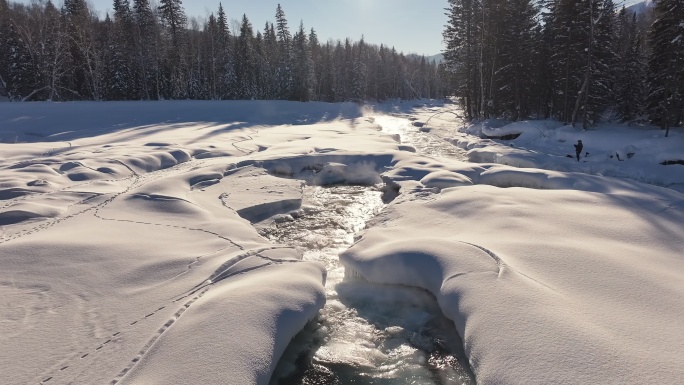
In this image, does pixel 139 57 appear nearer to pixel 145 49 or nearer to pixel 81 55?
pixel 145 49

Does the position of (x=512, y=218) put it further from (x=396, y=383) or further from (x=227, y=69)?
(x=227, y=69)

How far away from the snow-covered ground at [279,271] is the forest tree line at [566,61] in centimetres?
1599

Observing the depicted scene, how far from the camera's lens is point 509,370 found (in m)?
3.80

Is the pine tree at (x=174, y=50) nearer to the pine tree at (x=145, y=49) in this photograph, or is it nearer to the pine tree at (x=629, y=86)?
the pine tree at (x=145, y=49)

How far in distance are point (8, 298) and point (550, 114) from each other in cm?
3728

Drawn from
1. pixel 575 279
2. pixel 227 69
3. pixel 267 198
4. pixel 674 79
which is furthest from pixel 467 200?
pixel 227 69

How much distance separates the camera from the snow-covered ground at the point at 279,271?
3.88 m

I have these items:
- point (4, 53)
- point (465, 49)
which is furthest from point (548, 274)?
point (4, 53)

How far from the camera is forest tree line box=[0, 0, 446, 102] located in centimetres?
3406

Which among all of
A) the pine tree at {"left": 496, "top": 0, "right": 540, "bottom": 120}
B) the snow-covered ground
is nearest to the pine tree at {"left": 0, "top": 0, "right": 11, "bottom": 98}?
the snow-covered ground

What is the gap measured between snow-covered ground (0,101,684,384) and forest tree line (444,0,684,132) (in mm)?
15995

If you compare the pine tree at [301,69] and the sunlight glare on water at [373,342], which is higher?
the pine tree at [301,69]

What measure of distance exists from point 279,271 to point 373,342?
185 cm

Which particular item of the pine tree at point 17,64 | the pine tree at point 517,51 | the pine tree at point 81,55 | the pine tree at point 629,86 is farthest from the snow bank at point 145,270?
the pine tree at point 17,64
